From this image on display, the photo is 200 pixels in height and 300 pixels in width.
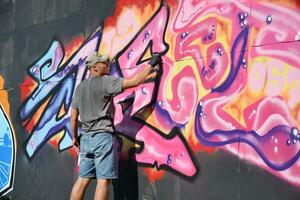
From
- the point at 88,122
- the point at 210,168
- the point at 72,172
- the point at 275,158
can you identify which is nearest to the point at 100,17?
the point at 88,122

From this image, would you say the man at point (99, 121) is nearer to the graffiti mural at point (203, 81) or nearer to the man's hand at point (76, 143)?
the man's hand at point (76, 143)

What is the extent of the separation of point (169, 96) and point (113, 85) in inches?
23.7

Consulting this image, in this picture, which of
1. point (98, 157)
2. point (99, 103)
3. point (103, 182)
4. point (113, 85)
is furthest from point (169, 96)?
point (103, 182)

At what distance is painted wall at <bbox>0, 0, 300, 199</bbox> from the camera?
4770 millimetres

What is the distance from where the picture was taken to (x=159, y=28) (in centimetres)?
577

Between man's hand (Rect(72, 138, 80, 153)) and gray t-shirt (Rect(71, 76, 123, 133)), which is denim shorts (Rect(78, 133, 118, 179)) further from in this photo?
man's hand (Rect(72, 138, 80, 153))

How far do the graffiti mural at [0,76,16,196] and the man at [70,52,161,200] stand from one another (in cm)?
196

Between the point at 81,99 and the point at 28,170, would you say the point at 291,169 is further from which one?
the point at 28,170

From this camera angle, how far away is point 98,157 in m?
5.53

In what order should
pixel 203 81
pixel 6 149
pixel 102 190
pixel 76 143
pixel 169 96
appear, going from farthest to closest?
pixel 6 149, pixel 76 143, pixel 169 96, pixel 102 190, pixel 203 81

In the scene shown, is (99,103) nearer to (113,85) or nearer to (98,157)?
(113,85)

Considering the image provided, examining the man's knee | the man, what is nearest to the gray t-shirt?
the man

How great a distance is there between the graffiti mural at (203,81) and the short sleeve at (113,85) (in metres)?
0.43

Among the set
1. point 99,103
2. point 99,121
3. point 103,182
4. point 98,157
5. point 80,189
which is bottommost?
point 80,189
